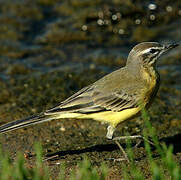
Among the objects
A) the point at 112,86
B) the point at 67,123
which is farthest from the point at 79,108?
the point at 67,123

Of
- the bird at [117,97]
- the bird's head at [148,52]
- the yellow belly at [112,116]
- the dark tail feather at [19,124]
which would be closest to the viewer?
the dark tail feather at [19,124]

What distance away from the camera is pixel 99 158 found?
25.2ft

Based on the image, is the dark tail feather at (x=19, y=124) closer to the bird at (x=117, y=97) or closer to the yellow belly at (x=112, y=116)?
the bird at (x=117, y=97)

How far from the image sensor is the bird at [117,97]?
25.2 ft

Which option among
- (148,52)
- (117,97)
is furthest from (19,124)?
(148,52)

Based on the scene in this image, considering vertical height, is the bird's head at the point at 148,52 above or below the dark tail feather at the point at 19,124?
above

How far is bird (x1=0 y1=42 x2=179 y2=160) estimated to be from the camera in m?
7.67

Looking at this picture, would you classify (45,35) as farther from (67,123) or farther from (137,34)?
(67,123)

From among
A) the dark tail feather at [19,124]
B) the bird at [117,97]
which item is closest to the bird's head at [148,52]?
the bird at [117,97]

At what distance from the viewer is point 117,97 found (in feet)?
26.4

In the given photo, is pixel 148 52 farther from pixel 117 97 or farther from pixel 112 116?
pixel 112 116

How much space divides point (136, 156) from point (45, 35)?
235 inches

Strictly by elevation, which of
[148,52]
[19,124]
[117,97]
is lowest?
[19,124]

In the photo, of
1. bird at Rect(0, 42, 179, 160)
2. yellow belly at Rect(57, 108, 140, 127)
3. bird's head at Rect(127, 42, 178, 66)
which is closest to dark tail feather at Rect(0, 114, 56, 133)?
bird at Rect(0, 42, 179, 160)
